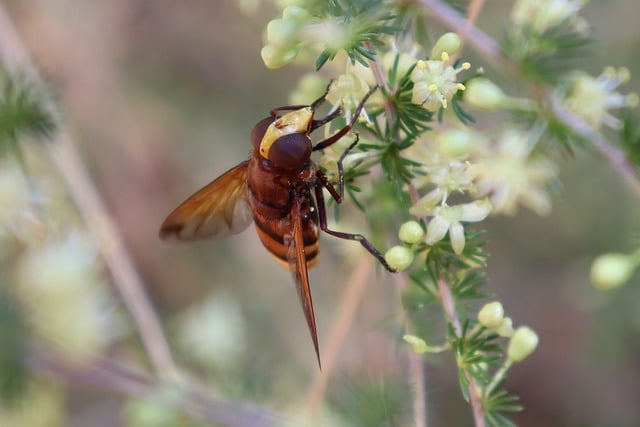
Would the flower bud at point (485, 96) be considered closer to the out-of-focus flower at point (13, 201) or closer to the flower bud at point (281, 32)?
the flower bud at point (281, 32)

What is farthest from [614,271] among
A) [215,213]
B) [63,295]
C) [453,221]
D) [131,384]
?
[63,295]

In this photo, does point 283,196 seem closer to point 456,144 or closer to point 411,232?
point 411,232

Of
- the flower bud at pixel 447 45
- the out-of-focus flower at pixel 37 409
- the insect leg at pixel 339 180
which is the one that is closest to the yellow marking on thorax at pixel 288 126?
the insect leg at pixel 339 180

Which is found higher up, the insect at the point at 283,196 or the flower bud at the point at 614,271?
the insect at the point at 283,196

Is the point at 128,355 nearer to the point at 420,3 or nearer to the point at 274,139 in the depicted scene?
the point at 274,139

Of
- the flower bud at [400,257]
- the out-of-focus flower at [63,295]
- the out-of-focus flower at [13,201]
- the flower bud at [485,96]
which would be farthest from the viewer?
the out-of-focus flower at [63,295]

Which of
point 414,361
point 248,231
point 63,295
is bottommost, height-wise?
point 414,361

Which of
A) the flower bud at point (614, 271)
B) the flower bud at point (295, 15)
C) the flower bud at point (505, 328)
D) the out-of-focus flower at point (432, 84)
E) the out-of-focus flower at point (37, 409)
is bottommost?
the flower bud at point (505, 328)
